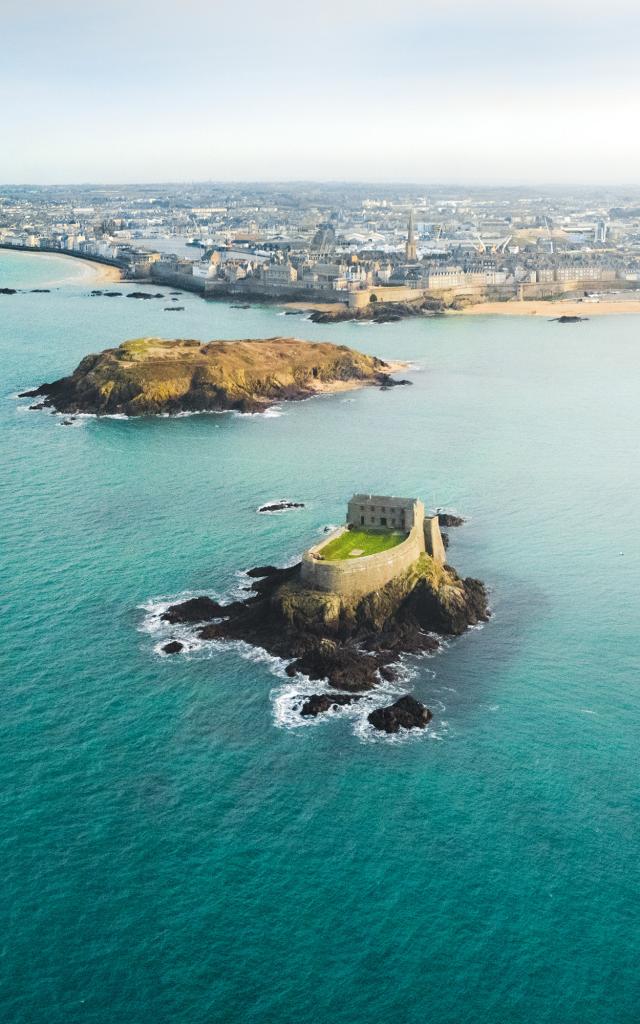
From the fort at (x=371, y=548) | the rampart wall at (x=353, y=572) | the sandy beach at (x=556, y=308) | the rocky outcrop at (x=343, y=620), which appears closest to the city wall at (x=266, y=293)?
the sandy beach at (x=556, y=308)

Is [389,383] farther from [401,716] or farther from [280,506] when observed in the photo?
[401,716]

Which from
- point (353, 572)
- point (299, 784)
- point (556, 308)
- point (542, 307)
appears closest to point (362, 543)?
point (353, 572)

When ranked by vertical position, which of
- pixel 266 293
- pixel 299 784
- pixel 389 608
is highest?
pixel 266 293

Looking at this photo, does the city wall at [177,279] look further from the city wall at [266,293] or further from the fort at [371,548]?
the fort at [371,548]

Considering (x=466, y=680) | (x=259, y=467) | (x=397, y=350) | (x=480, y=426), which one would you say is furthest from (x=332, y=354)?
(x=466, y=680)

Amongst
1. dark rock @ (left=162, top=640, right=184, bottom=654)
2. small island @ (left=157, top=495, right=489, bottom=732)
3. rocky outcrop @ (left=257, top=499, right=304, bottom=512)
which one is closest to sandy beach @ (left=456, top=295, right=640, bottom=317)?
rocky outcrop @ (left=257, top=499, right=304, bottom=512)

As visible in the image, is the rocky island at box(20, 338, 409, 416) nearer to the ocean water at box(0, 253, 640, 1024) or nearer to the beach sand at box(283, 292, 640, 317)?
the ocean water at box(0, 253, 640, 1024)
